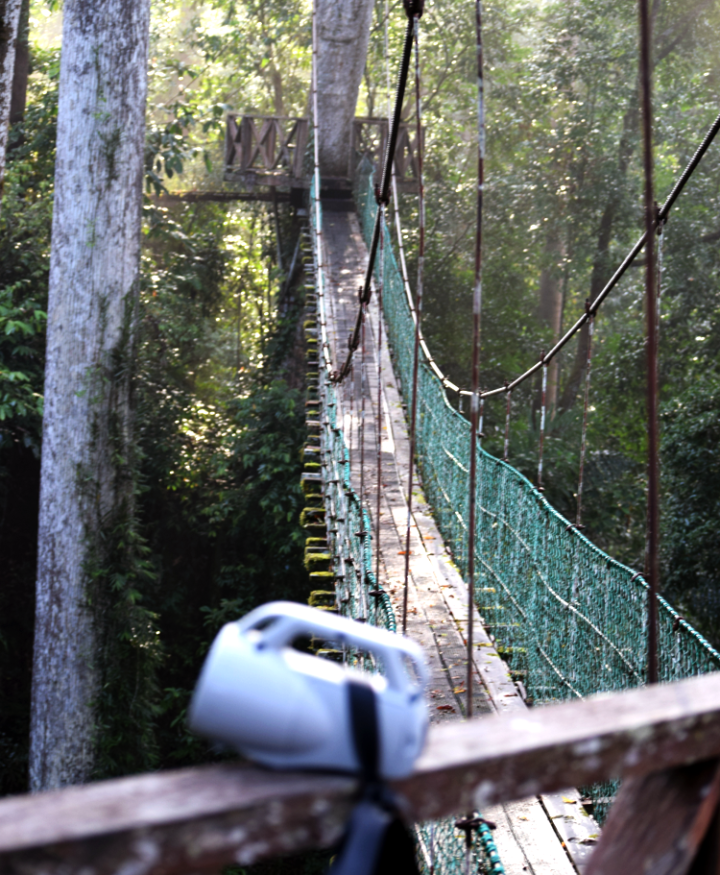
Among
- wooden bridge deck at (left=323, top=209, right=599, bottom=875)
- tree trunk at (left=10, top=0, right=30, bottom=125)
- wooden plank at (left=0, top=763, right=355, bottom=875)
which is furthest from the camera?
tree trunk at (left=10, top=0, right=30, bottom=125)

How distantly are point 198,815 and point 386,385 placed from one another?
195 inches

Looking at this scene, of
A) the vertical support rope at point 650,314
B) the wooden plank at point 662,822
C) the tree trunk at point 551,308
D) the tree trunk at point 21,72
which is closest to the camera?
the wooden plank at point 662,822

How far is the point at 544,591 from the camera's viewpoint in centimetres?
268

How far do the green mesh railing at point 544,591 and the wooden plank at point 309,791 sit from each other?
3.94 ft

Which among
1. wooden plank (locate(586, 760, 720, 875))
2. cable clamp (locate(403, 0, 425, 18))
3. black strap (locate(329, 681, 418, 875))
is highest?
cable clamp (locate(403, 0, 425, 18))

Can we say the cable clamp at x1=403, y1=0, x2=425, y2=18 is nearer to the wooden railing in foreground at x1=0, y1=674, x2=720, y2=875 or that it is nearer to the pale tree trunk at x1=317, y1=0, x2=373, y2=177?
the wooden railing in foreground at x1=0, y1=674, x2=720, y2=875

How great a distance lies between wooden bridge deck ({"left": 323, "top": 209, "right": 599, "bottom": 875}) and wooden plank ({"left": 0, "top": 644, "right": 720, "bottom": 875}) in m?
1.44

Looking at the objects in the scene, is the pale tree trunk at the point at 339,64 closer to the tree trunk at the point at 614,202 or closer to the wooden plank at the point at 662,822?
the tree trunk at the point at 614,202

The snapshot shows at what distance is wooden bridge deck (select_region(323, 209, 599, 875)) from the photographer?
1882mm

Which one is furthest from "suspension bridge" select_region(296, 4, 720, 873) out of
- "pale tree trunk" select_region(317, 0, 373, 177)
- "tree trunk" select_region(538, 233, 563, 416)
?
"tree trunk" select_region(538, 233, 563, 416)

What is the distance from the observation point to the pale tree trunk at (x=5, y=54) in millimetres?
2645

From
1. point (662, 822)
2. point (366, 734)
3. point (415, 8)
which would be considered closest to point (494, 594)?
point (415, 8)

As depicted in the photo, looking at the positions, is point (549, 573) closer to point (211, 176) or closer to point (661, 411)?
point (661, 411)

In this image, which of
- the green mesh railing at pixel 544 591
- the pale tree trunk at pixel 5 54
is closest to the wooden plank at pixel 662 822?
the green mesh railing at pixel 544 591
